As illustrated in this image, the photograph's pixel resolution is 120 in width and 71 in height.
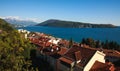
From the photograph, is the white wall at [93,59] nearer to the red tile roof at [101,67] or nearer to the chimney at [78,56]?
the red tile roof at [101,67]

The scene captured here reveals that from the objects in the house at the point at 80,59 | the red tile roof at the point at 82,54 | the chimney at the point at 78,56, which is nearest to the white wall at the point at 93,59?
the house at the point at 80,59

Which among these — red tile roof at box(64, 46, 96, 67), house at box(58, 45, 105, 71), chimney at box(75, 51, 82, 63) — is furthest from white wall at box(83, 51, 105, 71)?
chimney at box(75, 51, 82, 63)

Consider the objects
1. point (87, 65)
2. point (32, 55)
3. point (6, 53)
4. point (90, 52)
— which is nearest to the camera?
point (6, 53)

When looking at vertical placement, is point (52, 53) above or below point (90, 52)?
below

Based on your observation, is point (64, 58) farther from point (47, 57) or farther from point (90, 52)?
point (47, 57)

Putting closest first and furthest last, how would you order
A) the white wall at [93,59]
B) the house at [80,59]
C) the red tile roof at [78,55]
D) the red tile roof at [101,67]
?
the red tile roof at [101,67], the white wall at [93,59], the house at [80,59], the red tile roof at [78,55]

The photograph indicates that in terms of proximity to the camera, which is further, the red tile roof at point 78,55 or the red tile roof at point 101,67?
the red tile roof at point 78,55

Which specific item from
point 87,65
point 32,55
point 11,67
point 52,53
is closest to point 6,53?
point 11,67

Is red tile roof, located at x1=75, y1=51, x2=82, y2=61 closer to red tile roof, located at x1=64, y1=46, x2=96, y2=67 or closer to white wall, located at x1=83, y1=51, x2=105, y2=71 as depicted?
red tile roof, located at x1=64, y1=46, x2=96, y2=67
